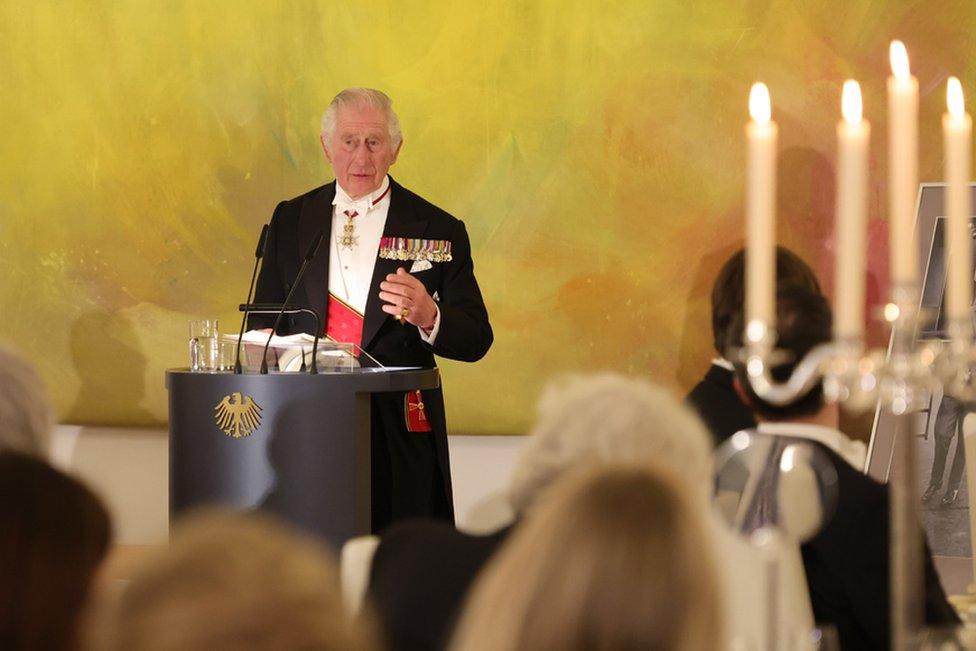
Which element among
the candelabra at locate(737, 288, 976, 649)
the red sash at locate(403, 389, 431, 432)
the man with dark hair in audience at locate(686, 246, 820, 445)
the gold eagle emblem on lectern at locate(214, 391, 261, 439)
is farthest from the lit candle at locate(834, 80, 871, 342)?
the red sash at locate(403, 389, 431, 432)

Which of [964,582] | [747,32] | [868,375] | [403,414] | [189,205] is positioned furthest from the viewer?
[189,205]

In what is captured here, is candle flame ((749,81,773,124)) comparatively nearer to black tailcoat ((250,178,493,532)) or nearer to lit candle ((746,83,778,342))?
lit candle ((746,83,778,342))

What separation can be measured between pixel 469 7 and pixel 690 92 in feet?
3.22

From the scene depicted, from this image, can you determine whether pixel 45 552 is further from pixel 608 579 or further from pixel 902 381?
pixel 902 381

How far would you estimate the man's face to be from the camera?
4270mm

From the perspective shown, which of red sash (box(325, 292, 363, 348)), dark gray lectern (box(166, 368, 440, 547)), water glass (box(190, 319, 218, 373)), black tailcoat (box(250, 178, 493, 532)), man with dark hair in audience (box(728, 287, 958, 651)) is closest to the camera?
man with dark hair in audience (box(728, 287, 958, 651))

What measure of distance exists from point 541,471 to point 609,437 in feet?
0.33

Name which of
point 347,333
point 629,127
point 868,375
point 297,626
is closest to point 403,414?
point 347,333

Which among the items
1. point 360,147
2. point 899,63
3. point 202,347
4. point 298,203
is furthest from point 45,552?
point 298,203

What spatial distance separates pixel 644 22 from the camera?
571 cm

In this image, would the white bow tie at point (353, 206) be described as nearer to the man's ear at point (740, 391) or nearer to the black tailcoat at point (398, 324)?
the black tailcoat at point (398, 324)

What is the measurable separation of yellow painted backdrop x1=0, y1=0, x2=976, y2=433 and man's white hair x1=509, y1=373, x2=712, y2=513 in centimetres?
397

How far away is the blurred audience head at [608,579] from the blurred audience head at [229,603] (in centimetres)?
13

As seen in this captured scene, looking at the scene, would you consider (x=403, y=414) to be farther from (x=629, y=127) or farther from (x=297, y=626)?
(x=297, y=626)
